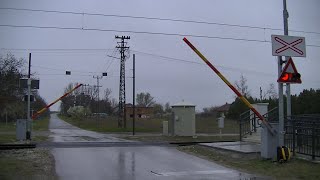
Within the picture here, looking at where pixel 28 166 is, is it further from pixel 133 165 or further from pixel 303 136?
pixel 303 136

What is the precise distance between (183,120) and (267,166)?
20.7 meters

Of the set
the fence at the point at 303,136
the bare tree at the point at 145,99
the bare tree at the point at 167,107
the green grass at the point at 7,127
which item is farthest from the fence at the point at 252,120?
the bare tree at the point at 145,99

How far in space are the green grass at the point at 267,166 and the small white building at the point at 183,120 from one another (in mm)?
16486

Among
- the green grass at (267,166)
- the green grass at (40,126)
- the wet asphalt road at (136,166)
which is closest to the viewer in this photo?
the wet asphalt road at (136,166)

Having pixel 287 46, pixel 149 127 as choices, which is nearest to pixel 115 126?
pixel 149 127

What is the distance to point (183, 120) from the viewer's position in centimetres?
3444

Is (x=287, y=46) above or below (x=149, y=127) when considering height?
above

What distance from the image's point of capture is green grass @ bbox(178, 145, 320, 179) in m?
12.3

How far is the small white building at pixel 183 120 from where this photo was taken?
34.1m

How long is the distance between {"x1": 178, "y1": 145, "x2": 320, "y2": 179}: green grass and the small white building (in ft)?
54.1

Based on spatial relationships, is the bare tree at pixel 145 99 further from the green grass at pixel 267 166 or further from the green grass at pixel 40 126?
the green grass at pixel 267 166

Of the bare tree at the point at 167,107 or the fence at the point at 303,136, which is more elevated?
the bare tree at the point at 167,107

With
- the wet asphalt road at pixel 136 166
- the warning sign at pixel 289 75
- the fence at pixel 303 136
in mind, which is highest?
the warning sign at pixel 289 75

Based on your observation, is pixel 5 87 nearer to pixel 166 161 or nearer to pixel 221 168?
pixel 166 161
